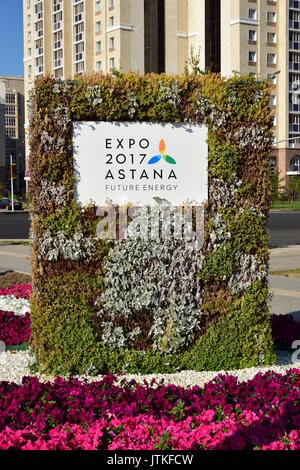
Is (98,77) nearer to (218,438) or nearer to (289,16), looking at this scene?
(218,438)

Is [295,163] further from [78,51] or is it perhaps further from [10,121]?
[10,121]

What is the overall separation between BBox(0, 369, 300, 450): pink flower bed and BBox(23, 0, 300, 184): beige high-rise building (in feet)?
222

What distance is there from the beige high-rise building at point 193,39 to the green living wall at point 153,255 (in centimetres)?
6554

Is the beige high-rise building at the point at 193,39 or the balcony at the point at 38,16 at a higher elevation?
the balcony at the point at 38,16

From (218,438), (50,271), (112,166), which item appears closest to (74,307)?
(50,271)

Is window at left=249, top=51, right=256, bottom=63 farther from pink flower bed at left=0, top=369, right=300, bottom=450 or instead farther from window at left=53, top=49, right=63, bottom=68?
pink flower bed at left=0, top=369, right=300, bottom=450

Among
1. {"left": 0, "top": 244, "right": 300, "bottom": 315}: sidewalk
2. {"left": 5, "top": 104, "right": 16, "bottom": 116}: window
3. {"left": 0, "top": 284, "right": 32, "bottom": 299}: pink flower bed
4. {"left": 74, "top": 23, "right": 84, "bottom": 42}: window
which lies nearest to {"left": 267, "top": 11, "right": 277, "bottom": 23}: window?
{"left": 74, "top": 23, "right": 84, "bottom": 42}: window

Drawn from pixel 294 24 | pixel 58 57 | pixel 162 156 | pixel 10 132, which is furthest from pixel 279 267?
pixel 10 132

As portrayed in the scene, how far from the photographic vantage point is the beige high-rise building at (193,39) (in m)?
72.4

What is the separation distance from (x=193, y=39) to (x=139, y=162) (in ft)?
253

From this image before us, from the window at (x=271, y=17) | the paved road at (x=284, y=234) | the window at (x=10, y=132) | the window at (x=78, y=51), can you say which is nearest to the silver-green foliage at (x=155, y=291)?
the paved road at (x=284, y=234)

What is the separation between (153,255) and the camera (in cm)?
646

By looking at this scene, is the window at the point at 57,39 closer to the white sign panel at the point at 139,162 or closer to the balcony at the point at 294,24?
the balcony at the point at 294,24

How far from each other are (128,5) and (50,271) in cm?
7360
